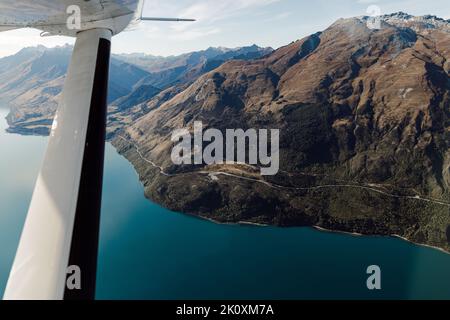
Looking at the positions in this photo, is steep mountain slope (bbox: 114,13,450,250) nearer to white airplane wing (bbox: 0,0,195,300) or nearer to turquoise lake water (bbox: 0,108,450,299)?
turquoise lake water (bbox: 0,108,450,299)

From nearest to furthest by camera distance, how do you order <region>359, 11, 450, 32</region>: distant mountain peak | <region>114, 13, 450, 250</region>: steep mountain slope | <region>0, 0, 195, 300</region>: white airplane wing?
<region>0, 0, 195, 300</region>: white airplane wing, <region>114, 13, 450, 250</region>: steep mountain slope, <region>359, 11, 450, 32</region>: distant mountain peak

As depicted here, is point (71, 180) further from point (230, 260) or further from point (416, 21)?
point (416, 21)

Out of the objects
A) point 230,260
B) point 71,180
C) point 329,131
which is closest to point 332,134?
point 329,131

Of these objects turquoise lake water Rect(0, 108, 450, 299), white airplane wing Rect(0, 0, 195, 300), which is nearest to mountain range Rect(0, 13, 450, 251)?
turquoise lake water Rect(0, 108, 450, 299)

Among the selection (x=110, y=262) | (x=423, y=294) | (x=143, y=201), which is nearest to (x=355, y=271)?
(x=423, y=294)

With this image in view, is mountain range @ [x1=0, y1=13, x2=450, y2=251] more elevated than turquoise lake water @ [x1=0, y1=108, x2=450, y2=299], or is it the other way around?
mountain range @ [x1=0, y1=13, x2=450, y2=251]

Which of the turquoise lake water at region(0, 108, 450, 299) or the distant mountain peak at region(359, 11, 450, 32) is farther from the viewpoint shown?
the distant mountain peak at region(359, 11, 450, 32)

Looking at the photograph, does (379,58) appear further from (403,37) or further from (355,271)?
(355,271)
